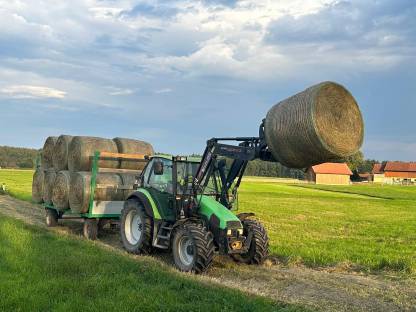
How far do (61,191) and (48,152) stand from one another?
1904mm

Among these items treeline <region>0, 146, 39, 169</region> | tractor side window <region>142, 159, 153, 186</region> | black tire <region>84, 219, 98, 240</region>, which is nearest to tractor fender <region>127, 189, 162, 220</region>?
tractor side window <region>142, 159, 153, 186</region>

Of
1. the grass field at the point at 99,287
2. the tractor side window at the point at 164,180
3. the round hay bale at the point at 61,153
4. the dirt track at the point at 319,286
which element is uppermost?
the round hay bale at the point at 61,153

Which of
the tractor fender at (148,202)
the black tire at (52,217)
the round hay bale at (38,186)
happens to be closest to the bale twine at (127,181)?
the tractor fender at (148,202)

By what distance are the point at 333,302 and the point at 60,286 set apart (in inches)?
157

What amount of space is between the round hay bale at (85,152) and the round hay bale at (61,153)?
259 mm

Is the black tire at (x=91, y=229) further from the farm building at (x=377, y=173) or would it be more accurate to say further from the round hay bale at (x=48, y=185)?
the farm building at (x=377, y=173)

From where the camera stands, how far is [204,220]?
989cm

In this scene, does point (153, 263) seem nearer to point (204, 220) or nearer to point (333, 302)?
point (204, 220)

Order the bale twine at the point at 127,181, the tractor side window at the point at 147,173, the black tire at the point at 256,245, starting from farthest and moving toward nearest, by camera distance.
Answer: the bale twine at the point at 127,181 → the tractor side window at the point at 147,173 → the black tire at the point at 256,245

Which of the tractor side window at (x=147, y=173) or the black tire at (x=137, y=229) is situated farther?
the tractor side window at (x=147, y=173)

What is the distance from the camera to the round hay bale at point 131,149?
14.4 metres

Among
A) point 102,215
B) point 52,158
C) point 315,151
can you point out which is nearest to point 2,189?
point 52,158

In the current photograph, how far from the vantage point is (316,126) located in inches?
277

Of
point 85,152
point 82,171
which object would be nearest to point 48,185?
point 82,171
